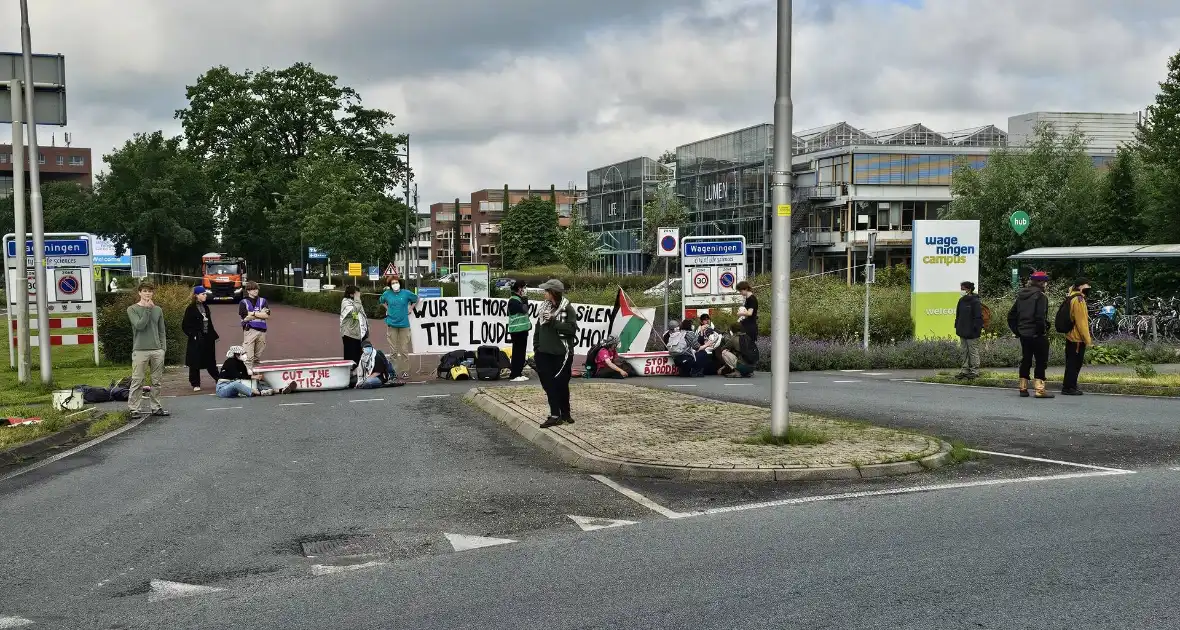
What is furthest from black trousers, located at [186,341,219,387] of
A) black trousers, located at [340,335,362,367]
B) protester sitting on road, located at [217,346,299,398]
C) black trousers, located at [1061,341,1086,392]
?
black trousers, located at [1061,341,1086,392]

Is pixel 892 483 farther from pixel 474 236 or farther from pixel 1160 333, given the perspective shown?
pixel 474 236

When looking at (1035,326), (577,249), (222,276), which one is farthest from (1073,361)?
(577,249)

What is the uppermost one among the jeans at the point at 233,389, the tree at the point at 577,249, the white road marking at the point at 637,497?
the tree at the point at 577,249

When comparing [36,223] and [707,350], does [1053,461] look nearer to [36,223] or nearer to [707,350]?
[707,350]

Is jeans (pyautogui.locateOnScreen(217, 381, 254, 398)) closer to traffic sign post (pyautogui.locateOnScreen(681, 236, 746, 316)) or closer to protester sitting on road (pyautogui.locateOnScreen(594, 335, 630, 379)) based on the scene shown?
protester sitting on road (pyautogui.locateOnScreen(594, 335, 630, 379))

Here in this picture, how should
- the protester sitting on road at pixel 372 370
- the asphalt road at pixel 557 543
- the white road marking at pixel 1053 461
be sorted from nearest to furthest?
the asphalt road at pixel 557 543 → the white road marking at pixel 1053 461 → the protester sitting on road at pixel 372 370

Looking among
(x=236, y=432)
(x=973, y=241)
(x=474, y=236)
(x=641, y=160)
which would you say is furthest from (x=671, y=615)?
(x=474, y=236)

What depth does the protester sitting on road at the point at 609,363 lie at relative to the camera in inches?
798

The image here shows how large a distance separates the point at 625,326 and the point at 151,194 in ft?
165

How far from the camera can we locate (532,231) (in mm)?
118188

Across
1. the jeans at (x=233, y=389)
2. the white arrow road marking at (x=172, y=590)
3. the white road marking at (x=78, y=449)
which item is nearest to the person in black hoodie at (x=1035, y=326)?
the jeans at (x=233, y=389)

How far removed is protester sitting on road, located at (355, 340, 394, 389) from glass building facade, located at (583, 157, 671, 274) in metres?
71.8

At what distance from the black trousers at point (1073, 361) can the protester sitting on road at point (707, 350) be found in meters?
6.82

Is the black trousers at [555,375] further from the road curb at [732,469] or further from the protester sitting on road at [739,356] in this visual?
the protester sitting on road at [739,356]
